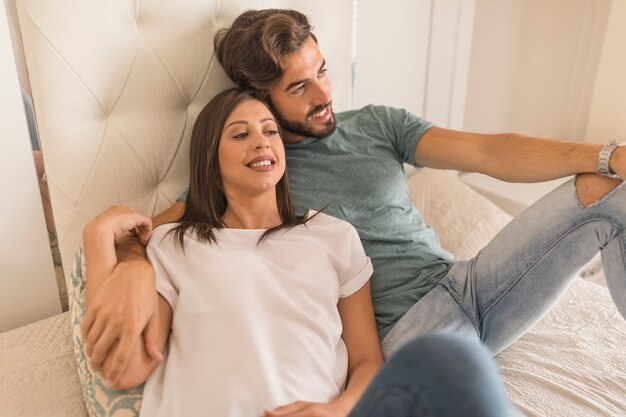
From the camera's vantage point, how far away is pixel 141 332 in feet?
3.17

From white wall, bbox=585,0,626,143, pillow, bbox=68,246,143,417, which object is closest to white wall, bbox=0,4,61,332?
pillow, bbox=68,246,143,417

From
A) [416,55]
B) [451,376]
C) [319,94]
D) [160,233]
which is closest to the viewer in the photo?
[451,376]

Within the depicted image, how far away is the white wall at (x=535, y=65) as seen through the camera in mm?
2289

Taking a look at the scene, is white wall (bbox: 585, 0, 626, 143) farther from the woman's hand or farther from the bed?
the woman's hand

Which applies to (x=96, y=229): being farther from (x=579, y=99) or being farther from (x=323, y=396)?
(x=579, y=99)

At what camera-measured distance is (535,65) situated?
2438 mm

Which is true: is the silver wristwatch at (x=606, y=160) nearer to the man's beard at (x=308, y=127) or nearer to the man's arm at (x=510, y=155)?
the man's arm at (x=510, y=155)

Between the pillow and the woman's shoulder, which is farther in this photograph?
the woman's shoulder

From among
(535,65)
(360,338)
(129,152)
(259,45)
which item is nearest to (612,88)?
(535,65)

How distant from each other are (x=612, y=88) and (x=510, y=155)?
129cm

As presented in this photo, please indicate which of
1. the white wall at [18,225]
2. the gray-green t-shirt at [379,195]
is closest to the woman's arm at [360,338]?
the gray-green t-shirt at [379,195]

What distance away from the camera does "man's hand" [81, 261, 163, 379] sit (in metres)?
0.92

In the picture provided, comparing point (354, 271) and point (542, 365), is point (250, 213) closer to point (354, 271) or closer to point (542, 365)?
point (354, 271)

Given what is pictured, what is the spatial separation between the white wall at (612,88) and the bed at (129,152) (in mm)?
1098
